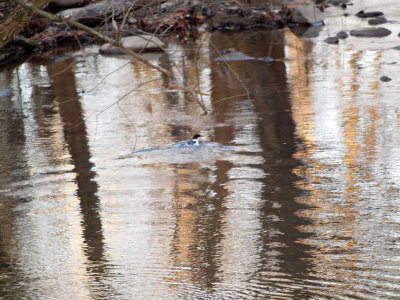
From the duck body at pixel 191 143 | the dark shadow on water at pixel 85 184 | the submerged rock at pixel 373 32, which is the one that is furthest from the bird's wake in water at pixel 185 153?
the submerged rock at pixel 373 32

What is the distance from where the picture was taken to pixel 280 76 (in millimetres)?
11945

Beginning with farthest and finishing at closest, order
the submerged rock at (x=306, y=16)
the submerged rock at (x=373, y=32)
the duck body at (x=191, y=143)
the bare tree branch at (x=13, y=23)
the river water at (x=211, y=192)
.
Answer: the submerged rock at (x=306, y=16)
the submerged rock at (x=373, y=32)
the duck body at (x=191, y=143)
the river water at (x=211, y=192)
the bare tree branch at (x=13, y=23)

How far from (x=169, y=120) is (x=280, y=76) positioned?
330cm

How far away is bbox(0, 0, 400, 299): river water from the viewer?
4617 mm

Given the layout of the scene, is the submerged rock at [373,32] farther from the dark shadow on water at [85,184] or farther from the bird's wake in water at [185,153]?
the bird's wake in water at [185,153]

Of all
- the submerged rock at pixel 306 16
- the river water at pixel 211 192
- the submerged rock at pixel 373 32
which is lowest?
the river water at pixel 211 192

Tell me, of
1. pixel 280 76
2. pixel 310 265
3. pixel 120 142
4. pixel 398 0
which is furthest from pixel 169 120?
pixel 398 0

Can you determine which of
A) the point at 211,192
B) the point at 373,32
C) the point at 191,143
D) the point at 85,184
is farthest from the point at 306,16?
the point at 211,192

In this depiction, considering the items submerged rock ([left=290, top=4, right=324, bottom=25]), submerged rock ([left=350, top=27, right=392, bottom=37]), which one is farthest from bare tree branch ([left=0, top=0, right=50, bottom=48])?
submerged rock ([left=290, top=4, right=324, bottom=25])

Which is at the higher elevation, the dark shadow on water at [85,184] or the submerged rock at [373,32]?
the submerged rock at [373,32]

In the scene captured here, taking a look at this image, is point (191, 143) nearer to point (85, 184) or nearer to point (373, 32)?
point (85, 184)

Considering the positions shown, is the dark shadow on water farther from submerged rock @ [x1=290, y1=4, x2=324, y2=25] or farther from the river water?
submerged rock @ [x1=290, y1=4, x2=324, y2=25]

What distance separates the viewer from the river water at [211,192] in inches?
182

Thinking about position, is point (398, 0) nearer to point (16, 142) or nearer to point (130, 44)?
point (130, 44)
